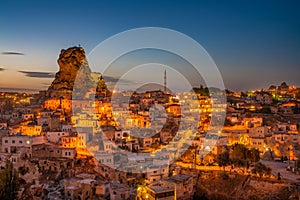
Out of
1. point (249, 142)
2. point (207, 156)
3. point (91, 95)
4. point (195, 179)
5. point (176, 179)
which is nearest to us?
point (176, 179)

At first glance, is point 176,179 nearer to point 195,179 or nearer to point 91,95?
point 195,179

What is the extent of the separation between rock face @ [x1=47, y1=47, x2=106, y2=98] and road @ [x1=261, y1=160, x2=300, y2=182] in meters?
15.2

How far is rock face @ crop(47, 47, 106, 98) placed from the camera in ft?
87.7

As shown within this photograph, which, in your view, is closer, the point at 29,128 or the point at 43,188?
the point at 43,188

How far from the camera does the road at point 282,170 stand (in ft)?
45.5

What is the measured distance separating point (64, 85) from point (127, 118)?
22.3 ft

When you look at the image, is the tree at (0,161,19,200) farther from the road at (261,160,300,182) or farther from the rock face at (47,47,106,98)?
the rock face at (47,47,106,98)

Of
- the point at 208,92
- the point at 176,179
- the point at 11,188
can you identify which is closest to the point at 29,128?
the point at 11,188

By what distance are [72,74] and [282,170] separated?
17884 millimetres

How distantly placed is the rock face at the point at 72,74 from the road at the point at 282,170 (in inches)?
597

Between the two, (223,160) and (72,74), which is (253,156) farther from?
(72,74)

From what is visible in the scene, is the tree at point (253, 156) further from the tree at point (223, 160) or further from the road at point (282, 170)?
the tree at point (223, 160)

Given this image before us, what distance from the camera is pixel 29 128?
1891cm

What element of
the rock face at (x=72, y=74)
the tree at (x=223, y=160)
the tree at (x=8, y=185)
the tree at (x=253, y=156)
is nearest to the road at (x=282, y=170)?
the tree at (x=253, y=156)
